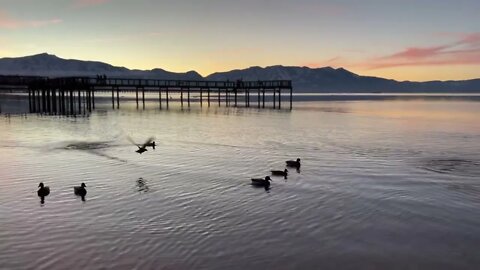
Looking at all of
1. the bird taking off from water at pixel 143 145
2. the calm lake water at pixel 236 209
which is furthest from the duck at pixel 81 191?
the bird taking off from water at pixel 143 145

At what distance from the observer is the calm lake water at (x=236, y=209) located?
43.4 feet

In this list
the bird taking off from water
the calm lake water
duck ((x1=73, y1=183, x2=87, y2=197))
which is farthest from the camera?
the bird taking off from water

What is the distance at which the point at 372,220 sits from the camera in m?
17.0

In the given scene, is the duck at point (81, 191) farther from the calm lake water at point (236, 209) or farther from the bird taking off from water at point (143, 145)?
the bird taking off from water at point (143, 145)

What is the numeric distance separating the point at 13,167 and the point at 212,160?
11632mm

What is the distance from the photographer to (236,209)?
17.9 metres

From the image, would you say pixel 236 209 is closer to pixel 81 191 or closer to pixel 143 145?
pixel 81 191

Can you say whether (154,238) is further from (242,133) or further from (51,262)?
(242,133)

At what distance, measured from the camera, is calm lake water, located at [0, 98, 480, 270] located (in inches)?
521

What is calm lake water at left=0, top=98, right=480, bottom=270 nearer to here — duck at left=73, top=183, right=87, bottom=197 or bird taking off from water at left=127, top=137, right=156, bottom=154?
duck at left=73, top=183, right=87, bottom=197

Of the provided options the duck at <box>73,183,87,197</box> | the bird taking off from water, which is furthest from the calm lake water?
the bird taking off from water

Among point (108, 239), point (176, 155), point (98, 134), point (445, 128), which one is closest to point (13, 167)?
point (176, 155)

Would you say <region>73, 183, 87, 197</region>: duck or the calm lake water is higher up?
<region>73, 183, 87, 197</region>: duck

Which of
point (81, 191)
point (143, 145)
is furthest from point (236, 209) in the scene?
point (143, 145)
